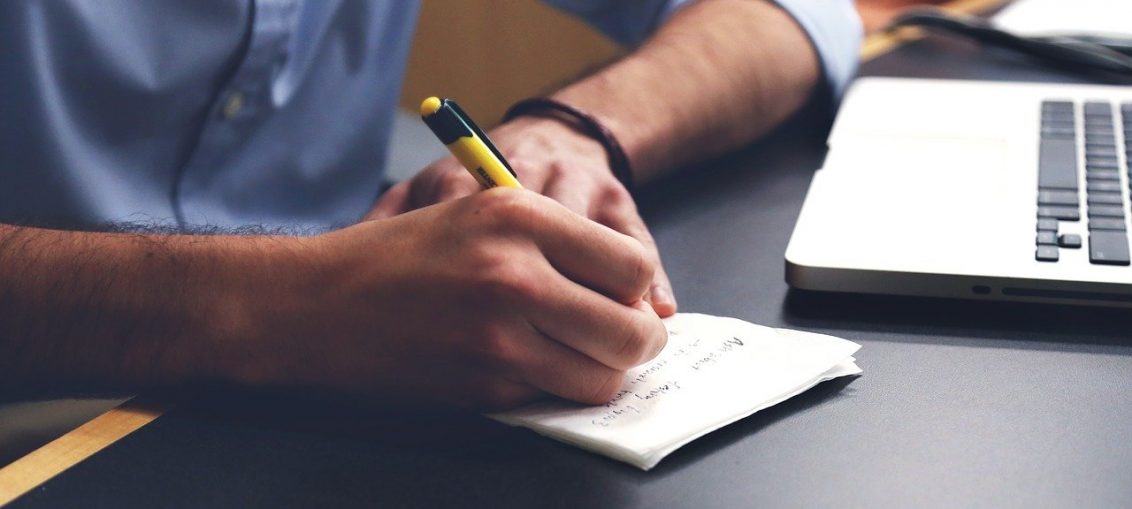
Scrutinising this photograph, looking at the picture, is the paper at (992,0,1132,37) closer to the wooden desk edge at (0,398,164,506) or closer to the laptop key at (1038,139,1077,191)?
the laptop key at (1038,139,1077,191)

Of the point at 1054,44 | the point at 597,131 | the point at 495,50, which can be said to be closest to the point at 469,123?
the point at 597,131

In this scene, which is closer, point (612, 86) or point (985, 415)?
point (985, 415)

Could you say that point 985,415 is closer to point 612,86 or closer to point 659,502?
point 659,502

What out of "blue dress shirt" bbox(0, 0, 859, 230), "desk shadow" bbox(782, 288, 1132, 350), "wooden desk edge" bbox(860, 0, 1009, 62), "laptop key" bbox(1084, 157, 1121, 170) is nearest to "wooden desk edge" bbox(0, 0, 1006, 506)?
"blue dress shirt" bbox(0, 0, 859, 230)

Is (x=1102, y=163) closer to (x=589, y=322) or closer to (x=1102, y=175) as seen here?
(x=1102, y=175)

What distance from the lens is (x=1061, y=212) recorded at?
1.82ft

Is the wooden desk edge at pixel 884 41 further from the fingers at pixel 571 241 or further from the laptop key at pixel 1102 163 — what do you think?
the fingers at pixel 571 241

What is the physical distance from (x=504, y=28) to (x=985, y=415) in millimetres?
1633

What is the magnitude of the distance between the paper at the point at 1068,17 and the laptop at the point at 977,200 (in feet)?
0.84

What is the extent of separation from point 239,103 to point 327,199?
0.53 feet

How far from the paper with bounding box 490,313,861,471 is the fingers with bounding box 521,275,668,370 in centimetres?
2

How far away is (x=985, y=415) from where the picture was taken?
0.43 metres

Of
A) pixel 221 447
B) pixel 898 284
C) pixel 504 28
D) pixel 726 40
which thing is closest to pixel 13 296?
pixel 221 447

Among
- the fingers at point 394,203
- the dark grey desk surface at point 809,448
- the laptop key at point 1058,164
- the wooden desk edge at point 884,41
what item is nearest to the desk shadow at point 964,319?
the dark grey desk surface at point 809,448
